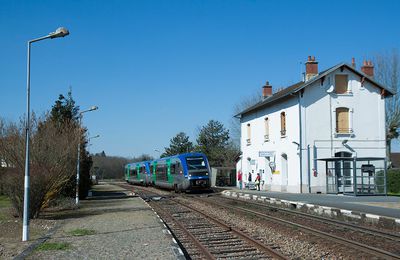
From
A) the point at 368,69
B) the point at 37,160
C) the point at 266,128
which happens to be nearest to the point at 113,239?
the point at 37,160

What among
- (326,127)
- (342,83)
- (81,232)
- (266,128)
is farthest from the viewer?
(266,128)

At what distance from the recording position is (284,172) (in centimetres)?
3684

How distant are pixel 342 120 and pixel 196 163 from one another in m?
11.3

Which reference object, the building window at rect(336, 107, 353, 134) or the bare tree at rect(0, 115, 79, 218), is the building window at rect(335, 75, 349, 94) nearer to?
the building window at rect(336, 107, 353, 134)

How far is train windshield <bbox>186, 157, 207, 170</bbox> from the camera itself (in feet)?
111

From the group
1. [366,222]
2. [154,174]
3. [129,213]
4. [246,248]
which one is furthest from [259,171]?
[246,248]

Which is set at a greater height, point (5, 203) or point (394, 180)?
point (394, 180)

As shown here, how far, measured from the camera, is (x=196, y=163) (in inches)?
1341

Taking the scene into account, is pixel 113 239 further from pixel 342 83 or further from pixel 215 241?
pixel 342 83

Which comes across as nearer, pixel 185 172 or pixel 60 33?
pixel 60 33

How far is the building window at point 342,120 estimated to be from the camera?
3522cm

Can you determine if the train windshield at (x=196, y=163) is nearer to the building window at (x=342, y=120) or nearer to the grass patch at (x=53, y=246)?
the building window at (x=342, y=120)

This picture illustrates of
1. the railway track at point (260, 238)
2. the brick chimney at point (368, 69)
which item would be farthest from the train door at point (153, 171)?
the railway track at point (260, 238)

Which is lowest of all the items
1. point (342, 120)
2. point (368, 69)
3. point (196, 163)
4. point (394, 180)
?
point (394, 180)
